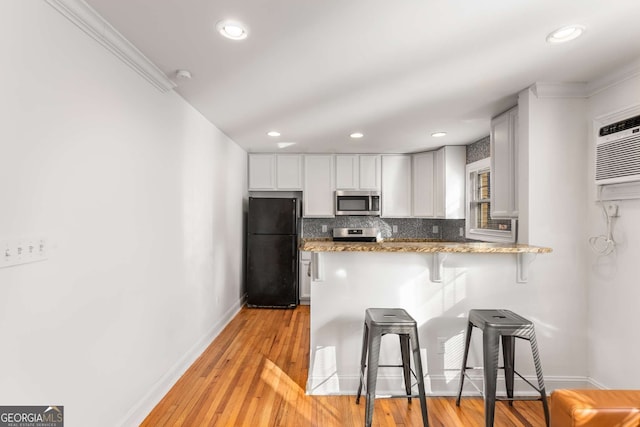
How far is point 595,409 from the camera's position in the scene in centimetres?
129

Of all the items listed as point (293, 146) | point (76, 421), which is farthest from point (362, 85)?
point (76, 421)

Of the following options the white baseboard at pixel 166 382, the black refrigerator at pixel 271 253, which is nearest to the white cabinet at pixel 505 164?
the black refrigerator at pixel 271 253

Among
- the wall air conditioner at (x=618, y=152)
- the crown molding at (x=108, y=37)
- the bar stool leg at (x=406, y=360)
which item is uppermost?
the crown molding at (x=108, y=37)

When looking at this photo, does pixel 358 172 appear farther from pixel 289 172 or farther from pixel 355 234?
pixel 289 172

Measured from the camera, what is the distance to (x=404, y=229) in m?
5.48

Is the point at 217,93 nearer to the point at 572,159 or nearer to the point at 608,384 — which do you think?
the point at 572,159

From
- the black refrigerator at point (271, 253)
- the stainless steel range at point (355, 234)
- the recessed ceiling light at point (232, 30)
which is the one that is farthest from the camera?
the stainless steel range at point (355, 234)

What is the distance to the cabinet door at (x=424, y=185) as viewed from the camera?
5.04 metres

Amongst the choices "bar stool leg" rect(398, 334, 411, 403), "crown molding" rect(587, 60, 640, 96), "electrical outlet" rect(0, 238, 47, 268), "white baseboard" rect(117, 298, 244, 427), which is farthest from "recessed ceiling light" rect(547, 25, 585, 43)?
"white baseboard" rect(117, 298, 244, 427)

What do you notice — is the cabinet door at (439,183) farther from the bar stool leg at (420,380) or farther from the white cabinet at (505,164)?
the bar stool leg at (420,380)

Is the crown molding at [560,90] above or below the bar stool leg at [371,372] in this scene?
above

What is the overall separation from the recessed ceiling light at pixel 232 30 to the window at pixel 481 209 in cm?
325

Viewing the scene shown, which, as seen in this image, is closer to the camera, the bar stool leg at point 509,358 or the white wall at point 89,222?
the white wall at point 89,222

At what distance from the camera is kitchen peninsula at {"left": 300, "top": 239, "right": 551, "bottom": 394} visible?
255cm
